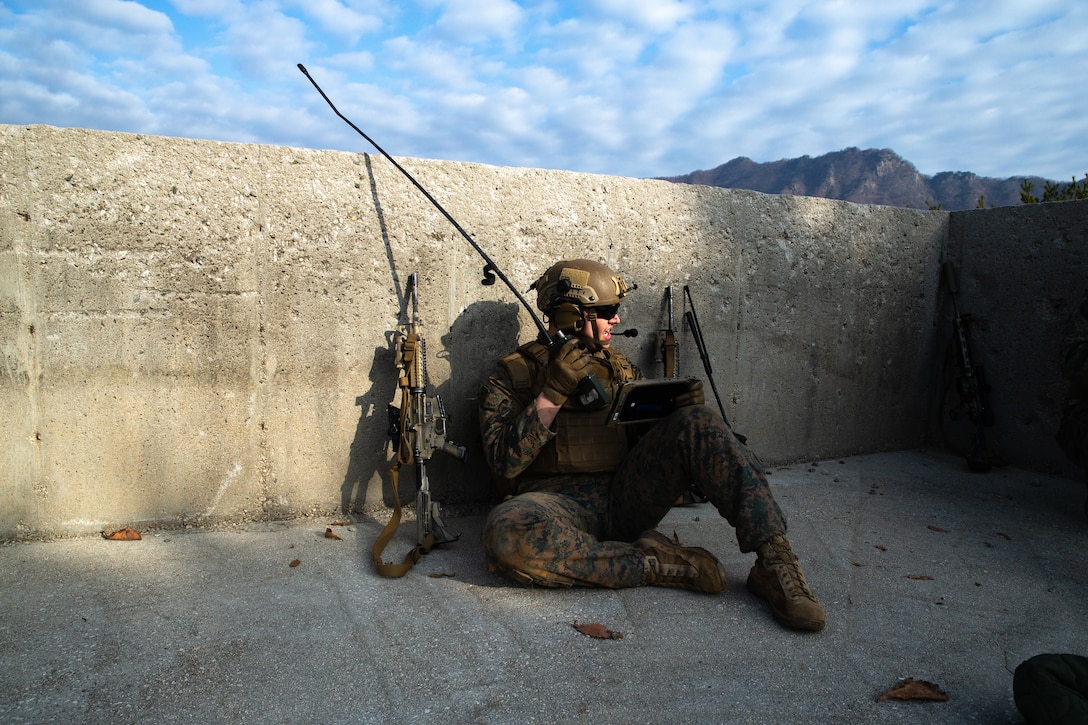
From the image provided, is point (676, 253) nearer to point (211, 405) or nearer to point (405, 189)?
point (405, 189)

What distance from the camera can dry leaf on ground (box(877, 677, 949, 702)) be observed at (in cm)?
202

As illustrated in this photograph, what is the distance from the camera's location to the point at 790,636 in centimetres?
237

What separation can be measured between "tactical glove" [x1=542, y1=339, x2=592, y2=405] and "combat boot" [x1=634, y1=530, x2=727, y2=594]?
663 millimetres

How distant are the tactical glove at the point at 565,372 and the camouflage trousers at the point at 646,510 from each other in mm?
383

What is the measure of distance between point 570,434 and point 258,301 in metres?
1.51

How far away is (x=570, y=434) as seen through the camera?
9.93 ft

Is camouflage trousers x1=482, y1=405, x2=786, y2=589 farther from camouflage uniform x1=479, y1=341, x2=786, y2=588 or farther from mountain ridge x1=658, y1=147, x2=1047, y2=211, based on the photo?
mountain ridge x1=658, y1=147, x2=1047, y2=211

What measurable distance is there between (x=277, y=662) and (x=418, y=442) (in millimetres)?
1108

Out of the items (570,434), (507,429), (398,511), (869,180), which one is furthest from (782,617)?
(869,180)

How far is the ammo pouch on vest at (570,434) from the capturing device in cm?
302

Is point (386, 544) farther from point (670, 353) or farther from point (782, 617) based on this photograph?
point (670, 353)

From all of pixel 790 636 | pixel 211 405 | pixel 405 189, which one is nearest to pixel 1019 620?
pixel 790 636

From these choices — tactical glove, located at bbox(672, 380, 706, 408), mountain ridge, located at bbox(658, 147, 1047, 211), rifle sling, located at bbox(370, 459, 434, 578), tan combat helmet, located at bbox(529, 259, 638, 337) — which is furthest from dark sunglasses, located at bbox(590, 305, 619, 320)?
mountain ridge, located at bbox(658, 147, 1047, 211)

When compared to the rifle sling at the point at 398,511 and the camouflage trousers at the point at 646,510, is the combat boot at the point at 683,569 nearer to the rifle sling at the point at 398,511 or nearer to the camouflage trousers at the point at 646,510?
the camouflage trousers at the point at 646,510
